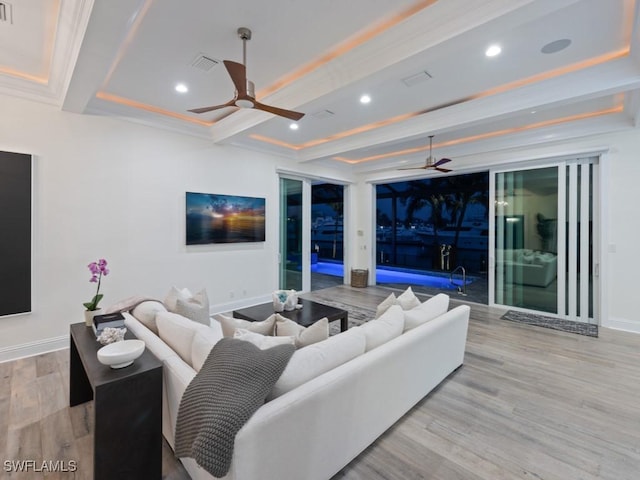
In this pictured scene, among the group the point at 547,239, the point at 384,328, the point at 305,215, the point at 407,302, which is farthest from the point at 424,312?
the point at 305,215

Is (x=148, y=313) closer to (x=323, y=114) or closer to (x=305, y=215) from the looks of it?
(x=323, y=114)

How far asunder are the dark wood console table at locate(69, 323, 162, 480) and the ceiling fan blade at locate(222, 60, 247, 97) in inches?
84.5

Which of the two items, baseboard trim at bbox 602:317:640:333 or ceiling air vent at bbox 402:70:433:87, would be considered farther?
baseboard trim at bbox 602:317:640:333

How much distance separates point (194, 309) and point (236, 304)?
279cm

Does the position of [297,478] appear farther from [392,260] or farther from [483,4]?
[392,260]

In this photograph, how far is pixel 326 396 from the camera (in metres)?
1.63

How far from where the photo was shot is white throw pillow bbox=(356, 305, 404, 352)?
7.11 feet

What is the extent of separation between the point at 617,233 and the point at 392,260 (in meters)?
7.16

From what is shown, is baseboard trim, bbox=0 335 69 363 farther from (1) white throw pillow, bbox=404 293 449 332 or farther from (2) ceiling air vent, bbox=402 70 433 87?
(2) ceiling air vent, bbox=402 70 433 87

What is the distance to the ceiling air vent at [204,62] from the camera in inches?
117

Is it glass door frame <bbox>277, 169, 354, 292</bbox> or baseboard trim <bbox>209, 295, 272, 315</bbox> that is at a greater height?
glass door frame <bbox>277, 169, 354, 292</bbox>

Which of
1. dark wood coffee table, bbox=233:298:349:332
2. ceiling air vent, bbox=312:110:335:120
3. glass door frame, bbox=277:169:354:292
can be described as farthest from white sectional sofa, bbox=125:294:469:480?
glass door frame, bbox=277:169:354:292

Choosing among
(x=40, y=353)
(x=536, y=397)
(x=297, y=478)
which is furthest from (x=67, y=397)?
(x=536, y=397)

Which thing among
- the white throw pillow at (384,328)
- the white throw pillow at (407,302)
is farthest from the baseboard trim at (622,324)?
the white throw pillow at (384,328)
